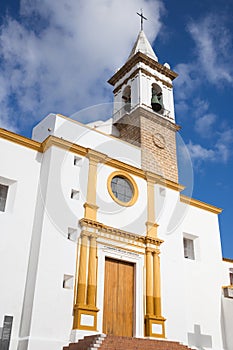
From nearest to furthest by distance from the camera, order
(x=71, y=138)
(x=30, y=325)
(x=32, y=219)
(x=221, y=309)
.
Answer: (x=30, y=325), (x=32, y=219), (x=71, y=138), (x=221, y=309)

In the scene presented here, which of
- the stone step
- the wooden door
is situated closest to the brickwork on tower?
the wooden door

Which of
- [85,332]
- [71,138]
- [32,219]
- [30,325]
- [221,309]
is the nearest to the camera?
[30,325]

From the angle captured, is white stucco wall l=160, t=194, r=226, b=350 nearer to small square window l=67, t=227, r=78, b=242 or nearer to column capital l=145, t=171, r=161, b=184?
column capital l=145, t=171, r=161, b=184

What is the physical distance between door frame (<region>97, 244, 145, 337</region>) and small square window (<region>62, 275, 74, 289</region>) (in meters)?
0.94

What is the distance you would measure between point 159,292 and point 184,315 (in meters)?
1.48

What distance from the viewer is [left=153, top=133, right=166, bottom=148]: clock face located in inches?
665

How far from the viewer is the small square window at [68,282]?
1121 centimetres

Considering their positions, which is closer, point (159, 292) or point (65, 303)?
point (65, 303)

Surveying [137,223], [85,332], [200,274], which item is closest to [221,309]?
[200,274]

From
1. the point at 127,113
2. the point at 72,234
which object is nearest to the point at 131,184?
the point at 72,234

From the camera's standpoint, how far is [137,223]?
13672 mm

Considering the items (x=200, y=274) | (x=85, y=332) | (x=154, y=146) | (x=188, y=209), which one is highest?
(x=154, y=146)

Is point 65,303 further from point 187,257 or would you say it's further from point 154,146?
point 154,146

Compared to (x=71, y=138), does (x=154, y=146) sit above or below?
above
